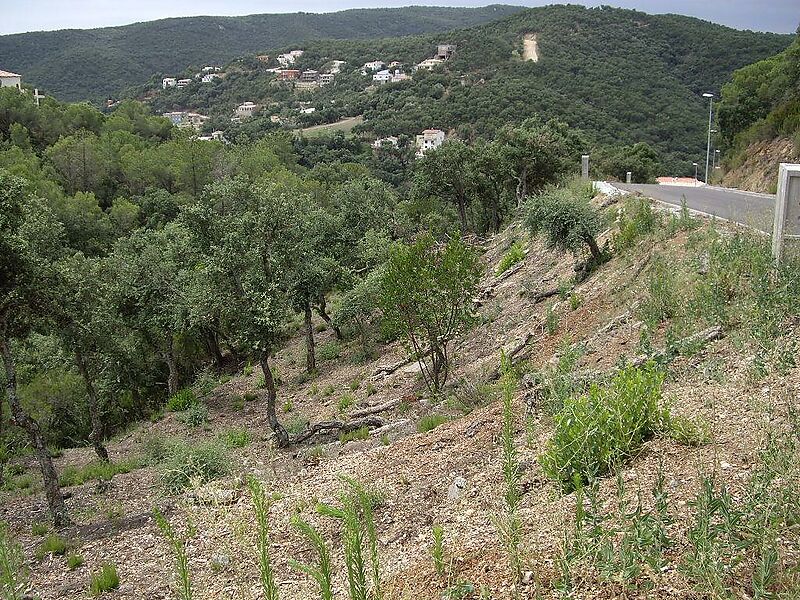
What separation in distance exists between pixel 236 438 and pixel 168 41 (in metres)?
149

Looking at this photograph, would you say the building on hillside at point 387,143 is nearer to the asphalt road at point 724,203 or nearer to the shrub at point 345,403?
the asphalt road at point 724,203

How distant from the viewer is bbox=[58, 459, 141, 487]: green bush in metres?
12.0

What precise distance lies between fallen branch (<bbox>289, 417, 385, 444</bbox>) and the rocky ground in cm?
67

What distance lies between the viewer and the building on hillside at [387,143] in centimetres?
6438

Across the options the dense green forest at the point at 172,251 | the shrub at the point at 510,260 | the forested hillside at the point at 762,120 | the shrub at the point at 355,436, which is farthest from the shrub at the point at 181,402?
the forested hillside at the point at 762,120

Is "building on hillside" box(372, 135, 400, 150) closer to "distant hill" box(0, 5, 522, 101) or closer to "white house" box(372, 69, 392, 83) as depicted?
"white house" box(372, 69, 392, 83)

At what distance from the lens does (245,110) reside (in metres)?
93.7

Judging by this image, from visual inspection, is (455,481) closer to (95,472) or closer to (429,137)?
(95,472)

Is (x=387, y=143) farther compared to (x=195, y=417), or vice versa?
(x=387, y=143)

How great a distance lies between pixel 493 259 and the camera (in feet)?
72.1

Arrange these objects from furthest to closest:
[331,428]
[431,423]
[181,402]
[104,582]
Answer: [181,402] → [331,428] → [431,423] → [104,582]

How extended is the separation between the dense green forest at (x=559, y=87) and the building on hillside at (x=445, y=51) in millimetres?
1389

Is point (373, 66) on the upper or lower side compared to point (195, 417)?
upper

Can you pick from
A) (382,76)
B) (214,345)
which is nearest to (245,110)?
(382,76)
